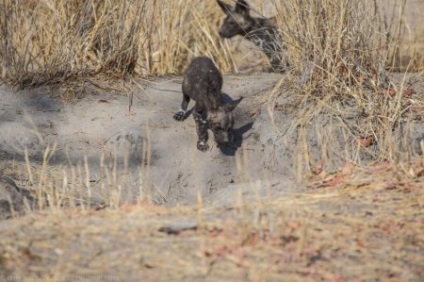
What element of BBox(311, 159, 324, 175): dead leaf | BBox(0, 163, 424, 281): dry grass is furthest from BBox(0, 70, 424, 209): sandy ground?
BBox(0, 163, 424, 281): dry grass

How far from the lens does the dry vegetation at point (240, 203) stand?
5008mm

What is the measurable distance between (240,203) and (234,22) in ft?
21.7

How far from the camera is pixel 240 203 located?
18.3 feet

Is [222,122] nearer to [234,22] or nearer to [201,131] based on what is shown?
[201,131]

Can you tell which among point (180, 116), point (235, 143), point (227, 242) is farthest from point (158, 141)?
point (227, 242)

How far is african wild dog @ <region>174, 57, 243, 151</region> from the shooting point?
866 centimetres

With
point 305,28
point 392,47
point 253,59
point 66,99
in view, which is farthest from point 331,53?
point 253,59

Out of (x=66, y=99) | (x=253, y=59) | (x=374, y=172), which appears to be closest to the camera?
(x=374, y=172)

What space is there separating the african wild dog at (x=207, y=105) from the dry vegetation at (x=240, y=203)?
54 cm

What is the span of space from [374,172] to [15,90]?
4121 millimetres

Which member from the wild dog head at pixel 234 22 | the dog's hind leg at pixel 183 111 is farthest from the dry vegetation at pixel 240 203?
the dog's hind leg at pixel 183 111

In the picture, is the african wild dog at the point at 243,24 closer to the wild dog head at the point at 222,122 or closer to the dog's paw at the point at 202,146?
the wild dog head at the point at 222,122

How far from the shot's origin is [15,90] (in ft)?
30.5

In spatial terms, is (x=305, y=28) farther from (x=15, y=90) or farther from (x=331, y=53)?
(x=15, y=90)
